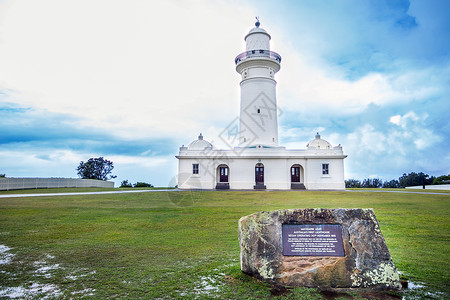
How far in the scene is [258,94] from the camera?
29922 millimetres

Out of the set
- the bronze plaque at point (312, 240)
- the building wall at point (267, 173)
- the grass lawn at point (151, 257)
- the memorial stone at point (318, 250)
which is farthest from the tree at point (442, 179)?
the bronze plaque at point (312, 240)

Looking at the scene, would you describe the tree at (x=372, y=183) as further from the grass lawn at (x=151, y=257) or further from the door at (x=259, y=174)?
the grass lawn at (x=151, y=257)

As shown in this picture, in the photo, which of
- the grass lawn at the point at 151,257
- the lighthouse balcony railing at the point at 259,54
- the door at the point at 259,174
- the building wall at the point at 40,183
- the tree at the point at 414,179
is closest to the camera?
the grass lawn at the point at 151,257

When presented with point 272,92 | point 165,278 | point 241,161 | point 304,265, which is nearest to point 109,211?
point 165,278

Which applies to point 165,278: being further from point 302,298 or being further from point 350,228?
point 350,228

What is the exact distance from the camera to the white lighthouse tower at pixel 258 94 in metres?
29.8

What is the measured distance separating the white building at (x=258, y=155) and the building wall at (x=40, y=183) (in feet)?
35.9

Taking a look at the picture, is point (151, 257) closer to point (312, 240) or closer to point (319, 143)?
point (312, 240)

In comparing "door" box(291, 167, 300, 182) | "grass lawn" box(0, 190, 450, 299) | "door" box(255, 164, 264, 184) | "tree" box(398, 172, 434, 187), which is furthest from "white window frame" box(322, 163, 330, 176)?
"tree" box(398, 172, 434, 187)

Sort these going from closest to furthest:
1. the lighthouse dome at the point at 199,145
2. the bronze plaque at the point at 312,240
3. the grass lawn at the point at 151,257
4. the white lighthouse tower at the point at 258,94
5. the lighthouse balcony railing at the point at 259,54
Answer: the grass lawn at the point at 151,257 < the bronze plaque at the point at 312,240 < the white lighthouse tower at the point at 258,94 < the lighthouse balcony railing at the point at 259,54 < the lighthouse dome at the point at 199,145

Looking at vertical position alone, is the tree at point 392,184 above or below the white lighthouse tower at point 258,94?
below

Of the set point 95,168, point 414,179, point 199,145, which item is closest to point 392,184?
point 414,179

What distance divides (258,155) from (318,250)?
2431cm

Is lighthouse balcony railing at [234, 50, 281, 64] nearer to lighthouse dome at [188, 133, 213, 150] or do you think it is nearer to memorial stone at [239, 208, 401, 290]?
lighthouse dome at [188, 133, 213, 150]
